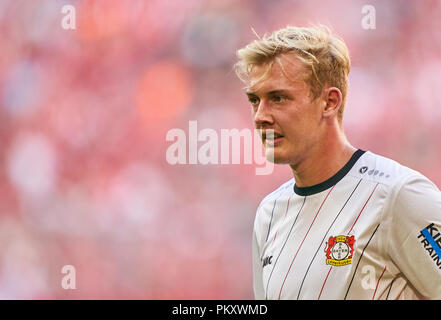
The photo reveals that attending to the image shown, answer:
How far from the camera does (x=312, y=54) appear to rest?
1598mm

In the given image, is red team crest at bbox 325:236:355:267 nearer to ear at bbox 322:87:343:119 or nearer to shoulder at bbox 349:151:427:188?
shoulder at bbox 349:151:427:188

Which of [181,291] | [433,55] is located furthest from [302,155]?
[433,55]

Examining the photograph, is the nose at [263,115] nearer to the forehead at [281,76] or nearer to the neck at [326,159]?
the forehead at [281,76]

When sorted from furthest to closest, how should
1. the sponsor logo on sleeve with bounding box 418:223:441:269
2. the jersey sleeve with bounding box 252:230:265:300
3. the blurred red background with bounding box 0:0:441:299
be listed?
the blurred red background with bounding box 0:0:441:299 → the jersey sleeve with bounding box 252:230:265:300 → the sponsor logo on sleeve with bounding box 418:223:441:269

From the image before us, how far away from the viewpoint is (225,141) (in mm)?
5520

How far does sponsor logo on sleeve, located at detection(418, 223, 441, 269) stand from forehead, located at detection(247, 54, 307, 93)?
1.68ft

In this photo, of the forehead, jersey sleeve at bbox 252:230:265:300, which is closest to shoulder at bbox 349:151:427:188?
the forehead

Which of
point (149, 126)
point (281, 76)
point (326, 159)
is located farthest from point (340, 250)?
point (149, 126)

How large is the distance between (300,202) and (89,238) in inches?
143

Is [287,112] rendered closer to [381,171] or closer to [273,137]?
[273,137]

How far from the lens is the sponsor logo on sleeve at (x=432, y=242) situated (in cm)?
134

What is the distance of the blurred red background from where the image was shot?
4.83m

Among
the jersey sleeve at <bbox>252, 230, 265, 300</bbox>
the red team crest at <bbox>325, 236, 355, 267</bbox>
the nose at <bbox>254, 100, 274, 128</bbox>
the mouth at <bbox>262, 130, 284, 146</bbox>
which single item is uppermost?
the nose at <bbox>254, 100, 274, 128</bbox>

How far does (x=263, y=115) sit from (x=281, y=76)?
122 mm
